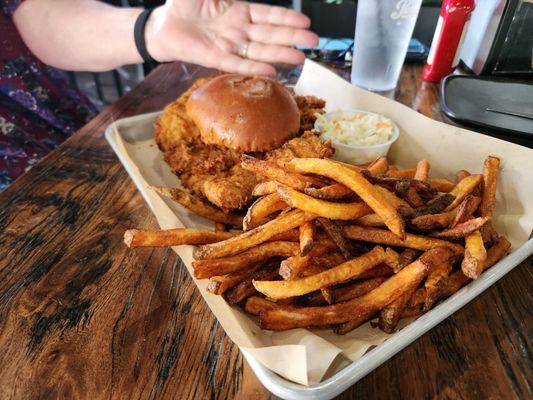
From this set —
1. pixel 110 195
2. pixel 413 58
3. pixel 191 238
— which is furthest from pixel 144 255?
pixel 413 58

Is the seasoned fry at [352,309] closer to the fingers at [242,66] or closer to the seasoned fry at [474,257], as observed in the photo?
the seasoned fry at [474,257]

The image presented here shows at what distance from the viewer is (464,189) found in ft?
4.11

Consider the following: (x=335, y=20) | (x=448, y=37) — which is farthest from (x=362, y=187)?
(x=335, y=20)

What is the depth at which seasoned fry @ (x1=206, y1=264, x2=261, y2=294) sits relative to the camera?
1030 millimetres

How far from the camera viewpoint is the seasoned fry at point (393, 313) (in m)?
1.02

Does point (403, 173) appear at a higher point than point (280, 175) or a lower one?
lower

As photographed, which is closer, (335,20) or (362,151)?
(362,151)

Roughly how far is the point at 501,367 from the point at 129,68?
18.6 feet

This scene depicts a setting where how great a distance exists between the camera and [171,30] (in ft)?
7.61

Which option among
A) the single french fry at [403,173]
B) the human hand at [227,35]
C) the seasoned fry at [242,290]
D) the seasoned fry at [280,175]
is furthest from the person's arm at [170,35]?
the seasoned fry at [242,290]

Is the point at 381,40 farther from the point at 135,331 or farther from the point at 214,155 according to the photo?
the point at 135,331

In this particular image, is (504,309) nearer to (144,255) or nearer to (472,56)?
(144,255)

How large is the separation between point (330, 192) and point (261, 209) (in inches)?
8.5

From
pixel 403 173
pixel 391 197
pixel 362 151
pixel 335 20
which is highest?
pixel 391 197
